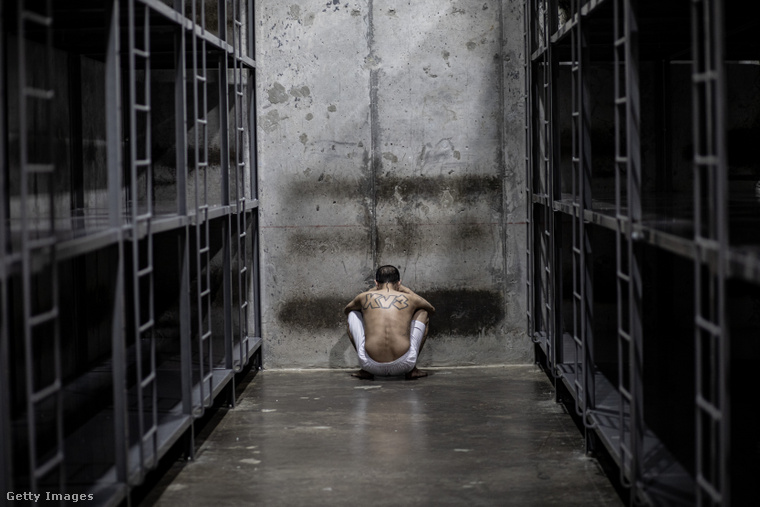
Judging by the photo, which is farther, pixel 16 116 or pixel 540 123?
pixel 540 123

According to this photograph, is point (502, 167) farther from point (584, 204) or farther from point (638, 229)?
point (638, 229)

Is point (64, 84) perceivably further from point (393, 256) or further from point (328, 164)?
point (393, 256)

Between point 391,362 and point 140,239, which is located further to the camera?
point 391,362

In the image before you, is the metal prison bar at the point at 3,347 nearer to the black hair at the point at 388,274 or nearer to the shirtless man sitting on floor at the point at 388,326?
the shirtless man sitting on floor at the point at 388,326

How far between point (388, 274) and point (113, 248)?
8.87 feet

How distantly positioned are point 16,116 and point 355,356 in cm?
438

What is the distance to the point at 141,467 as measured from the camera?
213 inches

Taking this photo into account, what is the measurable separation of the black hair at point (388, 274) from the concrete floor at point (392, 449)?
0.99m

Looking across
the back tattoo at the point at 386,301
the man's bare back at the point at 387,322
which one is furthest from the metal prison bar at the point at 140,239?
the back tattoo at the point at 386,301

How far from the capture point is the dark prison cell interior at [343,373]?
14.9 ft

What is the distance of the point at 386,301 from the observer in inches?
370

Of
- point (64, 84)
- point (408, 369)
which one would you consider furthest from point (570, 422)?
point (64, 84)

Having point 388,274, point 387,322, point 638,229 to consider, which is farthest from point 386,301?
point 638,229

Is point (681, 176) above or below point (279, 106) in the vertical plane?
below
